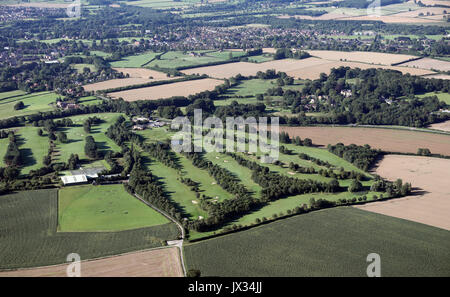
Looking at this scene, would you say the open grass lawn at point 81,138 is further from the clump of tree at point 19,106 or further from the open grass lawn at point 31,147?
the clump of tree at point 19,106

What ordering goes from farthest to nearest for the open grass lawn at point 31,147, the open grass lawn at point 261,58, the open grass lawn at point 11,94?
the open grass lawn at point 261,58 < the open grass lawn at point 11,94 < the open grass lawn at point 31,147

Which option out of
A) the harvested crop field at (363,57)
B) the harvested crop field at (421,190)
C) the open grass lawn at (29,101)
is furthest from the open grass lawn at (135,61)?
the harvested crop field at (421,190)

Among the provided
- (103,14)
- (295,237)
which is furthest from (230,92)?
(103,14)

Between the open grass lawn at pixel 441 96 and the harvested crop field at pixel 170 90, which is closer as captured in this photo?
the open grass lawn at pixel 441 96

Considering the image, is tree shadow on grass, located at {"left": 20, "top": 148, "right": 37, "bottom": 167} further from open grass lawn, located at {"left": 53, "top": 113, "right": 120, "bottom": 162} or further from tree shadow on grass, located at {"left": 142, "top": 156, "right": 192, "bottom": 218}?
tree shadow on grass, located at {"left": 142, "top": 156, "right": 192, "bottom": 218}

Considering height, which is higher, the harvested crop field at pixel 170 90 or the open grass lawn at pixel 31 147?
the harvested crop field at pixel 170 90
